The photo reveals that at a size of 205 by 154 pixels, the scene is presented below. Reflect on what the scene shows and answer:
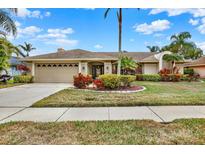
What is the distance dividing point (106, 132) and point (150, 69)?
22.0 m

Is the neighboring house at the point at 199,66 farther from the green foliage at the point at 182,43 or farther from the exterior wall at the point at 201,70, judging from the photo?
the green foliage at the point at 182,43

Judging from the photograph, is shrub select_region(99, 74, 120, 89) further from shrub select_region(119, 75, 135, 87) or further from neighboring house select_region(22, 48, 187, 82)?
neighboring house select_region(22, 48, 187, 82)

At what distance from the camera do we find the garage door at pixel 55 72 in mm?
22078

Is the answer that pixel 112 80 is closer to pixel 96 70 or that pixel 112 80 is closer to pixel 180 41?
pixel 96 70

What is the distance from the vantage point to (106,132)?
4738 mm

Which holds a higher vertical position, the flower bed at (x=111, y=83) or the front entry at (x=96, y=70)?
the front entry at (x=96, y=70)

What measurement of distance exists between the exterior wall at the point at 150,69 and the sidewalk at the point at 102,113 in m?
18.1

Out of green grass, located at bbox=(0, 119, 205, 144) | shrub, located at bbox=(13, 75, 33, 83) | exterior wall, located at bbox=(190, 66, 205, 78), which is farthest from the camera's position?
exterior wall, located at bbox=(190, 66, 205, 78)

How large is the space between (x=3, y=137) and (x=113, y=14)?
1473 cm

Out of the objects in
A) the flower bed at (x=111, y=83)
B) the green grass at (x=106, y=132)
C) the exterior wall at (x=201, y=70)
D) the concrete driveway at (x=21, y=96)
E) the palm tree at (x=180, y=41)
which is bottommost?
the green grass at (x=106, y=132)

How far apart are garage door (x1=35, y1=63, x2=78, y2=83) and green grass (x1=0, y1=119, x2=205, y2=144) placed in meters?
16.7

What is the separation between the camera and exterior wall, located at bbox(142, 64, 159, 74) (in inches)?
1011

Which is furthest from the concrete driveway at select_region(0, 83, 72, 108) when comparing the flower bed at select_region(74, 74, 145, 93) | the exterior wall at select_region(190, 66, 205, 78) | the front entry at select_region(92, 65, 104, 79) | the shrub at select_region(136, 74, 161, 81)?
the exterior wall at select_region(190, 66, 205, 78)

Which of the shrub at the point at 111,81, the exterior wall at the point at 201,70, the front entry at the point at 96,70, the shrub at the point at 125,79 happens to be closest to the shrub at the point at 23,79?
the front entry at the point at 96,70
